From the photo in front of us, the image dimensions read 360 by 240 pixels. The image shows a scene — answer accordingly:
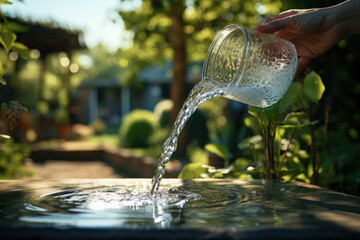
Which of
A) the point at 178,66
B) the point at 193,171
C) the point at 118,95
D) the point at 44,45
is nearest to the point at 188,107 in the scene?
the point at 193,171

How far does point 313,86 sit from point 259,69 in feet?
1.94

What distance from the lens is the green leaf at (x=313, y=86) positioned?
6.43 feet

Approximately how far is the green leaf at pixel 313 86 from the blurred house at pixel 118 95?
21180mm

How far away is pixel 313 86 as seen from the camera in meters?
1.97

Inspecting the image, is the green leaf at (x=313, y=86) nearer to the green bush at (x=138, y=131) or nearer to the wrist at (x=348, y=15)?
the wrist at (x=348, y=15)

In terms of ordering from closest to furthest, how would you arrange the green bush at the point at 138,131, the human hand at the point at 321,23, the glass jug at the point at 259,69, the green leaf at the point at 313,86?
the glass jug at the point at 259,69, the human hand at the point at 321,23, the green leaf at the point at 313,86, the green bush at the point at 138,131

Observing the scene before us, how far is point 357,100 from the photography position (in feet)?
17.2

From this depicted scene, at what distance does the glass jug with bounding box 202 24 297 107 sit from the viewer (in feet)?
4.76


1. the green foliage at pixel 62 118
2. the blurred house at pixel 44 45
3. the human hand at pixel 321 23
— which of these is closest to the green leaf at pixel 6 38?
the human hand at pixel 321 23

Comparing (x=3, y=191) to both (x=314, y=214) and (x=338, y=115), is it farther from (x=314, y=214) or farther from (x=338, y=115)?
(x=338, y=115)

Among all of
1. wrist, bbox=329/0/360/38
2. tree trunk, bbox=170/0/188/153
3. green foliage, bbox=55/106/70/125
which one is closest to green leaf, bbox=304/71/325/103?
wrist, bbox=329/0/360/38

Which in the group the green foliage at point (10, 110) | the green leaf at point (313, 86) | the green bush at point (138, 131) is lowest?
the green foliage at point (10, 110)

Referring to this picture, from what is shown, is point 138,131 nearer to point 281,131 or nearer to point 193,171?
point 193,171

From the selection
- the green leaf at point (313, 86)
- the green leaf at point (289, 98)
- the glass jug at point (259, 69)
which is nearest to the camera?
the glass jug at point (259, 69)
